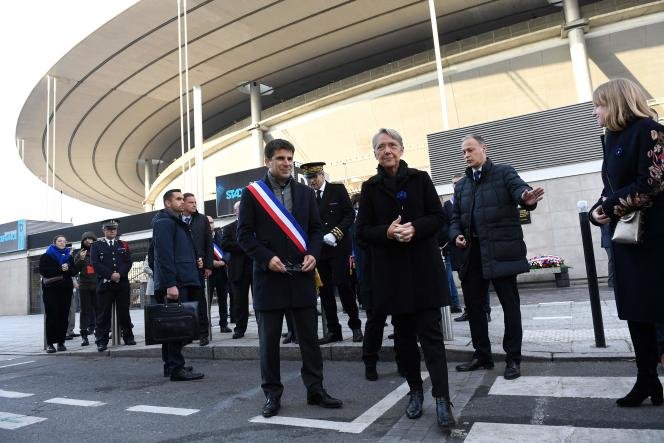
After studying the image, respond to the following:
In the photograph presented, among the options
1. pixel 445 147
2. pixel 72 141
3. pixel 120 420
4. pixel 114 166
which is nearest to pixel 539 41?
pixel 445 147

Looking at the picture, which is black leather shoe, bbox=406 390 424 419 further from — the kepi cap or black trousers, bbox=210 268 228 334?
black trousers, bbox=210 268 228 334

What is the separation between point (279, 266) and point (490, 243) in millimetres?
1801

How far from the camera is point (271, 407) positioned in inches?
134

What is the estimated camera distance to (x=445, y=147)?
16.0 meters

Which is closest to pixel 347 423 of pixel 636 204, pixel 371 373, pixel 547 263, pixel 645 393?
pixel 371 373

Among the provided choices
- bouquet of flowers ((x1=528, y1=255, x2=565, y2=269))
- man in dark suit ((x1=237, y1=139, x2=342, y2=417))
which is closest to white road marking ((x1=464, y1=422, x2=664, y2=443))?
man in dark suit ((x1=237, y1=139, x2=342, y2=417))

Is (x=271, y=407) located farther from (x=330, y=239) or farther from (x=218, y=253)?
(x=218, y=253)

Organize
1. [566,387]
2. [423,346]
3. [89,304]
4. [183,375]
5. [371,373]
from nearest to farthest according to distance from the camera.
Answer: [423,346]
[566,387]
[371,373]
[183,375]
[89,304]

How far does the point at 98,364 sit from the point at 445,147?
500 inches

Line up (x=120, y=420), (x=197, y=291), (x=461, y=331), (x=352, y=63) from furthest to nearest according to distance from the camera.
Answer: (x=352, y=63) → (x=461, y=331) → (x=197, y=291) → (x=120, y=420)

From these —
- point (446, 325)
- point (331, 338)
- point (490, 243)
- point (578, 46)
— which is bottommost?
point (331, 338)

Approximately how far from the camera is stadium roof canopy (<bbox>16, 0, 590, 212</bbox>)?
70.6 feet

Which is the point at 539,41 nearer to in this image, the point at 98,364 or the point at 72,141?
the point at 98,364

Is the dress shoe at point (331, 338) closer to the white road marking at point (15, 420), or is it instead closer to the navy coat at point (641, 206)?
the white road marking at point (15, 420)
